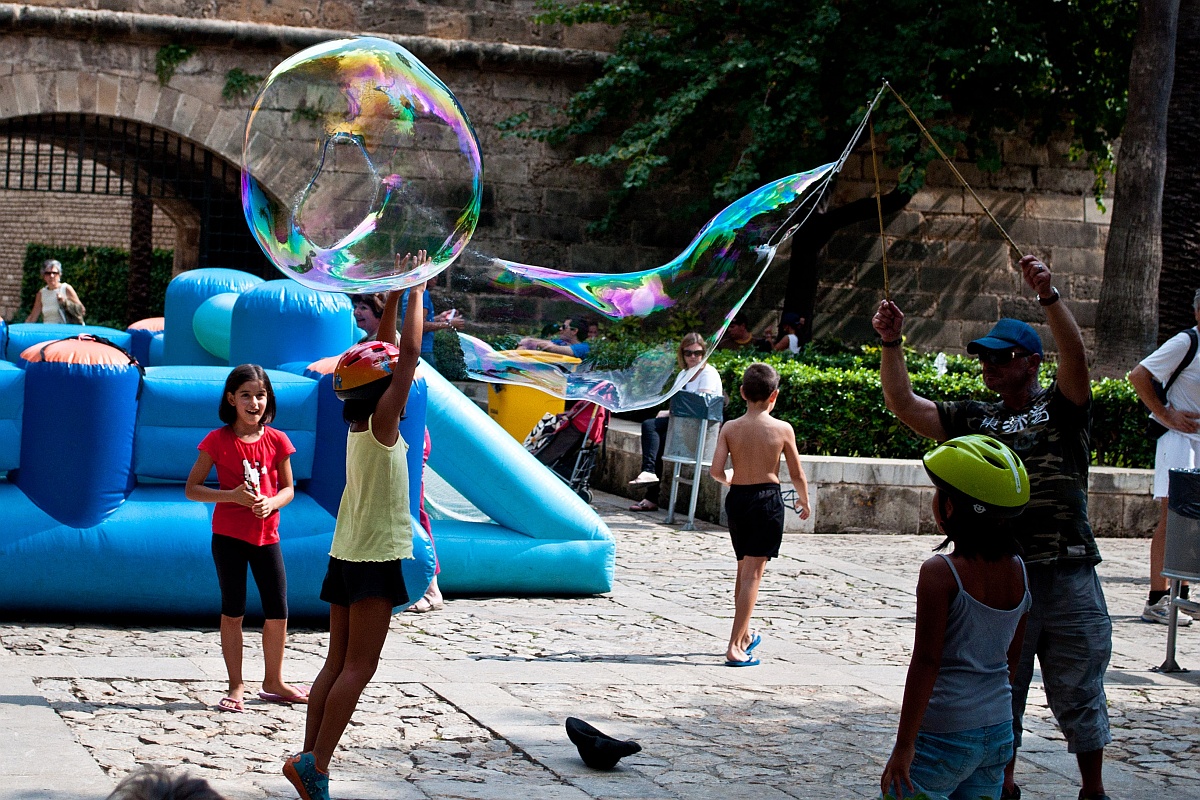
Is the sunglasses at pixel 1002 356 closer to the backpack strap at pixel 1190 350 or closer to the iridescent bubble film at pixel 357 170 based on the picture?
the iridescent bubble film at pixel 357 170

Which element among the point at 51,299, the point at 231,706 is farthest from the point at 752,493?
the point at 51,299

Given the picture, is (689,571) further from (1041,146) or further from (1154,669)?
(1041,146)

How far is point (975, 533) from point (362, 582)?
5.91ft

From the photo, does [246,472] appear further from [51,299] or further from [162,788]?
[51,299]

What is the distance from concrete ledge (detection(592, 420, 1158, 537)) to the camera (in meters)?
10.9

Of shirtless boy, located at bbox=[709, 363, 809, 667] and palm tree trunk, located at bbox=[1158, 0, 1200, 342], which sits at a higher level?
palm tree trunk, located at bbox=[1158, 0, 1200, 342]

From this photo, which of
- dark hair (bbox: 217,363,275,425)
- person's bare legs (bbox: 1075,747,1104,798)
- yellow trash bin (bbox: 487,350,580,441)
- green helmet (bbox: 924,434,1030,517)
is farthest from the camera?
yellow trash bin (bbox: 487,350,580,441)

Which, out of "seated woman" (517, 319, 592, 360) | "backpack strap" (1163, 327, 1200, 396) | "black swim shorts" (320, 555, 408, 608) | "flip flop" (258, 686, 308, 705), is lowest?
"flip flop" (258, 686, 308, 705)

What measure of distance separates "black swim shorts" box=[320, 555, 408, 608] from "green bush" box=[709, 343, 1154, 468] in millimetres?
7450

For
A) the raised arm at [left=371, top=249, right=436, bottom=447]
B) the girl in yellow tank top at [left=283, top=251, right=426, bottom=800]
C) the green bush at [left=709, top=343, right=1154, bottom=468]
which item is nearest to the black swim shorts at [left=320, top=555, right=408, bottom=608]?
the girl in yellow tank top at [left=283, top=251, right=426, bottom=800]

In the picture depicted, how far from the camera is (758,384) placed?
22.5 ft

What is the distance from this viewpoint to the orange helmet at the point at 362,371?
4086mm

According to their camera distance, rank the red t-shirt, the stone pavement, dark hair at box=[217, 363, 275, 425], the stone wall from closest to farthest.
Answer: the stone pavement
the red t-shirt
dark hair at box=[217, 363, 275, 425]
the stone wall

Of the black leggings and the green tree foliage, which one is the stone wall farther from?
the black leggings
